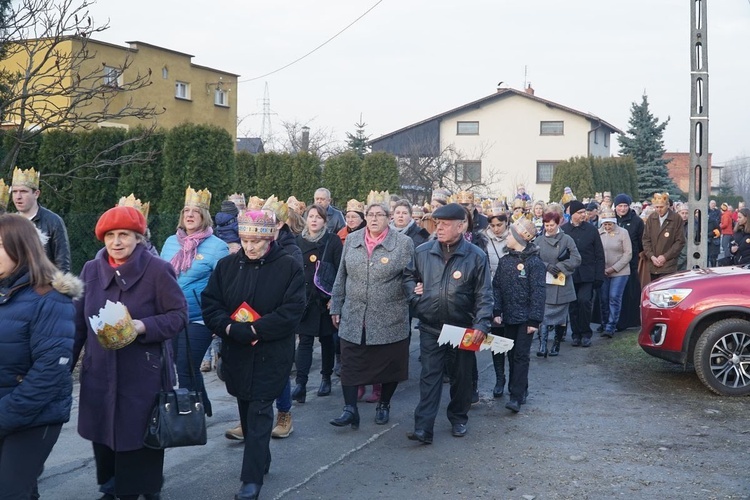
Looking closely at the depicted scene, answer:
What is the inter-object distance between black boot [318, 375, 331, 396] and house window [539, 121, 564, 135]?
5017cm

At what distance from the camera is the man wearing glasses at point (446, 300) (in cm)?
742

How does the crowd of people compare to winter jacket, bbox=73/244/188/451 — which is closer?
the crowd of people

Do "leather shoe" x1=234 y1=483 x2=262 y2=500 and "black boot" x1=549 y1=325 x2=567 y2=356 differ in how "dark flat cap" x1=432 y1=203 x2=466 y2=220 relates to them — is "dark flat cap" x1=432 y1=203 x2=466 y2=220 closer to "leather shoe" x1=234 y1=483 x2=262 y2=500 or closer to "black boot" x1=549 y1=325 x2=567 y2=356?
"leather shoe" x1=234 y1=483 x2=262 y2=500

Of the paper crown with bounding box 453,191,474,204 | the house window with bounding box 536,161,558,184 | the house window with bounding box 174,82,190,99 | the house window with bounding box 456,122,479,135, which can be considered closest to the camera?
the paper crown with bounding box 453,191,474,204

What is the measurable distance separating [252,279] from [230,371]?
2.13 feet

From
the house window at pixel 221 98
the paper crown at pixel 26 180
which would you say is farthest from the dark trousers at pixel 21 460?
the house window at pixel 221 98

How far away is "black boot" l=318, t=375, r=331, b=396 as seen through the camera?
30.6ft

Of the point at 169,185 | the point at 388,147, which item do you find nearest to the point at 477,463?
the point at 169,185

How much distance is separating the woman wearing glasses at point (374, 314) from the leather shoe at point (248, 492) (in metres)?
2.03

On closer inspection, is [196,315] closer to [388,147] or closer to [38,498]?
[38,498]

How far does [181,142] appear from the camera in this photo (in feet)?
52.1

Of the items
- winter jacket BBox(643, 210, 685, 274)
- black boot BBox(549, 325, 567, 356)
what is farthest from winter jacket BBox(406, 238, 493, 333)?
winter jacket BBox(643, 210, 685, 274)

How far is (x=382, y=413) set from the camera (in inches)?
320

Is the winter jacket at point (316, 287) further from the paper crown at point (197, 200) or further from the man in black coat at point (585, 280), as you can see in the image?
the man in black coat at point (585, 280)
